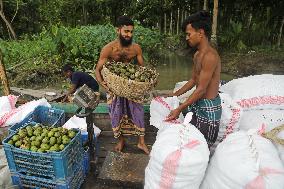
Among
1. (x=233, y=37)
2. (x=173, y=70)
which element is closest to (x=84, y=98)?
(x=173, y=70)

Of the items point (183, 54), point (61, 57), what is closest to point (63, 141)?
point (61, 57)

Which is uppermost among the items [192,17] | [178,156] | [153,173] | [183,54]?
[192,17]

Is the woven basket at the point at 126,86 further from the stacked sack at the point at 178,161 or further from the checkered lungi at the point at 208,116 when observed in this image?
the stacked sack at the point at 178,161

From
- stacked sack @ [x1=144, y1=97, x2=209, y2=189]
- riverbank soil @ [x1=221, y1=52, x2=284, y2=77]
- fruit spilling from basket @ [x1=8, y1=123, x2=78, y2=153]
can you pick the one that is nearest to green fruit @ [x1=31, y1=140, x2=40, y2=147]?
fruit spilling from basket @ [x1=8, y1=123, x2=78, y2=153]

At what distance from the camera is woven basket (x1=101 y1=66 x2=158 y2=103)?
292 centimetres

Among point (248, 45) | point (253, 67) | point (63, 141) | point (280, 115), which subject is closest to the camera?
point (63, 141)

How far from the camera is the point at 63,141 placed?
112 inches

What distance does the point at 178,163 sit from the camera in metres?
2.19

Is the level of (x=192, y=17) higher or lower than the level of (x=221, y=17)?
higher

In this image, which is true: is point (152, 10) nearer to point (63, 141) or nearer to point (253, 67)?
point (253, 67)

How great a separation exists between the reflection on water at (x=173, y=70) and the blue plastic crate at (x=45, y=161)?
15.9 ft

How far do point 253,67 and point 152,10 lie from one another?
5.86 m

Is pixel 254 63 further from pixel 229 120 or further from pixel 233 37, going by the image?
pixel 229 120

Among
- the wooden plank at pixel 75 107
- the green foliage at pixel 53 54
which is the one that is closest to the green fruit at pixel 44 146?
the wooden plank at pixel 75 107
